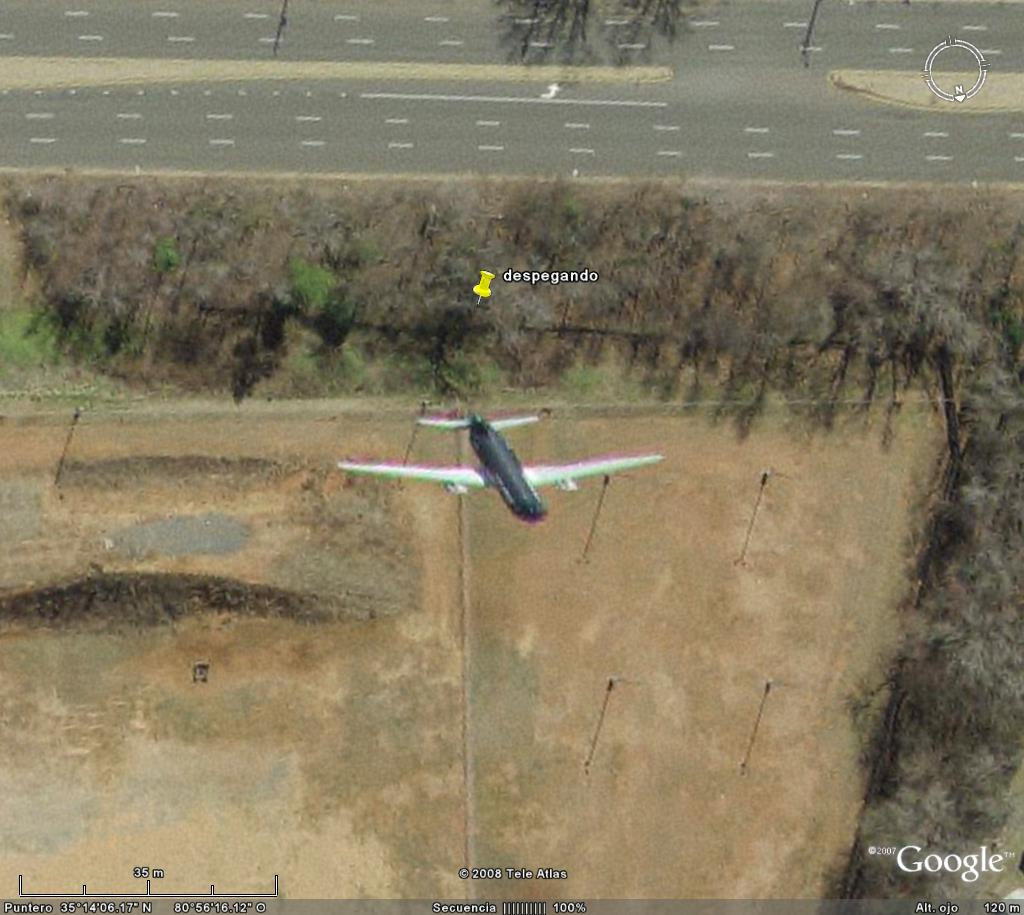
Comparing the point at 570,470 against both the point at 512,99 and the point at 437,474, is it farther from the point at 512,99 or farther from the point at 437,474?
the point at 512,99

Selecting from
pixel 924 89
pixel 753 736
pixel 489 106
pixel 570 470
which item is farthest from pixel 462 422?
pixel 924 89

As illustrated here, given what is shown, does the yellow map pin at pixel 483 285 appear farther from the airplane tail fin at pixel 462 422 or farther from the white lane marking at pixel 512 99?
the white lane marking at pixel 512 99

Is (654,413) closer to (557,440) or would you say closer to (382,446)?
(557,440)

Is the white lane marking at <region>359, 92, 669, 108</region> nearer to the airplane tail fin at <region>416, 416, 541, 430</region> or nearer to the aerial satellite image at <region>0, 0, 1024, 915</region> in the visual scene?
the aerial satellite image at <region>0, 0, 1024, 915</region>

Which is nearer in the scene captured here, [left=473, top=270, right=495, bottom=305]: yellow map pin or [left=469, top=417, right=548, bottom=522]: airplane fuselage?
[left=469, top=417, right=548, bottom=522]: airplane fuselage

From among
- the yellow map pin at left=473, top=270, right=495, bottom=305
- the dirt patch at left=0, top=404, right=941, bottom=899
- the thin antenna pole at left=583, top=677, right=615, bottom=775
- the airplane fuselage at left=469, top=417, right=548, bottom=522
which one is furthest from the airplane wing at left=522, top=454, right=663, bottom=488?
the thin antenna pole at left=583, top=677, right=615, bottom=775

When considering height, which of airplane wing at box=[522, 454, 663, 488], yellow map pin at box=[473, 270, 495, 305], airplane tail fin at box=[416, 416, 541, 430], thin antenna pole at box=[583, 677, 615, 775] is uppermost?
yellow map pin at box=[473, 270, 495, 305]

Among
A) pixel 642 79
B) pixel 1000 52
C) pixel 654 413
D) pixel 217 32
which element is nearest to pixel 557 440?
pixel 654 413
